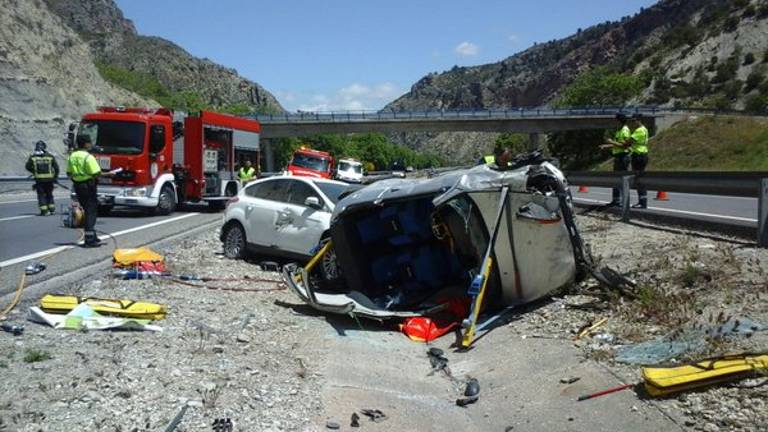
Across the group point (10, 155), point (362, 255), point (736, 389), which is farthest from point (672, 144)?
point (736, 389)

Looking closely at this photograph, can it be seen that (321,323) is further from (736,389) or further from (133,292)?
(736,389)

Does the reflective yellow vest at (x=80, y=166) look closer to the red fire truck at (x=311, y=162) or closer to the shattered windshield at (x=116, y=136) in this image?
the shattered windshield at (x=116, y=136)

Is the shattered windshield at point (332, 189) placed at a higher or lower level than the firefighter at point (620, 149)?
lower

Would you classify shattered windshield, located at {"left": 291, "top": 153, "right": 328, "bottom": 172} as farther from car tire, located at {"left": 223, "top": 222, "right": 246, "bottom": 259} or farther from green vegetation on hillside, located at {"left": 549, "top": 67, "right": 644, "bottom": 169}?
green vegetation on hillside, located at {"left": 549, "top": 67, "right": 644, "bottom": 169}

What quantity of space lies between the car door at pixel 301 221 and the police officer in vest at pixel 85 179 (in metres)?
3.45

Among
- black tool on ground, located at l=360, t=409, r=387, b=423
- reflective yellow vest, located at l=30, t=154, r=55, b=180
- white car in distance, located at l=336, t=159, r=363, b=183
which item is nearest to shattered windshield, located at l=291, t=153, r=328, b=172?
white car in distance, located at l=336, t=159, r=363, b=183

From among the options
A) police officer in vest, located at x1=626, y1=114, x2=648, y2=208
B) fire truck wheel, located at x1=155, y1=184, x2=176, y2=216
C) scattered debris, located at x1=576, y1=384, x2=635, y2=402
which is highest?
police officer in vest, located at x1=626, y1=114, x2=648, y2=208

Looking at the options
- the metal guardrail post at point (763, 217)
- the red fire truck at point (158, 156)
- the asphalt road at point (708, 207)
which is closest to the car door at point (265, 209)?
the asphalt road at point (708, 207)

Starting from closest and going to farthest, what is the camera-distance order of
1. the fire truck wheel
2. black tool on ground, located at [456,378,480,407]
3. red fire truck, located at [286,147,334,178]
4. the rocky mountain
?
black tool on ground, located at [456,378,480,407] → the fire truck wheel → red fire truck, located at [286,147,334,178] → the rocky mountain

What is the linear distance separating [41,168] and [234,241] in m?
8.54

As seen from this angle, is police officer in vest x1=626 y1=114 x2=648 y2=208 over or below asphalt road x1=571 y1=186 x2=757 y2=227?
over

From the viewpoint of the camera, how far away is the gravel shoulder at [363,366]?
5.10 m

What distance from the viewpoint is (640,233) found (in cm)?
1146

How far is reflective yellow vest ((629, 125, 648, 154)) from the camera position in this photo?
1449cm
